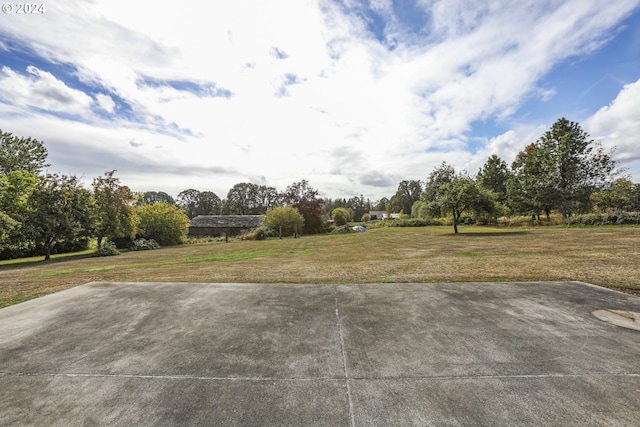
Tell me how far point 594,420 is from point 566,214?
120 feet

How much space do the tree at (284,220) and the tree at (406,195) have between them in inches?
1729

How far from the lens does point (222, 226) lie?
1673 inches

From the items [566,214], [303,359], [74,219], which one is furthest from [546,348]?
[566,214]

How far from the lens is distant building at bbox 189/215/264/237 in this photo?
4212cm

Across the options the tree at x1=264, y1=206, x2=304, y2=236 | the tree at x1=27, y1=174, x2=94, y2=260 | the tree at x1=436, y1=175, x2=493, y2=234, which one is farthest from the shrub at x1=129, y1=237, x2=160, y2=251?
the tree at x1=436, y1=175, x2=493, y2=234

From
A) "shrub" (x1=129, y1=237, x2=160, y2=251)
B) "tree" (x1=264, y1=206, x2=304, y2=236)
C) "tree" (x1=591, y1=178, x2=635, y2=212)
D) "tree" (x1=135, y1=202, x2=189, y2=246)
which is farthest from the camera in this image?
"tree" (x1=264, y1=206, x2=304, y2=236)

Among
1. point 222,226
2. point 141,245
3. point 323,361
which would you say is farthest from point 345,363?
point 222,226

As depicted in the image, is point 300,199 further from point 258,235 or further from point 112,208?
point 112,208

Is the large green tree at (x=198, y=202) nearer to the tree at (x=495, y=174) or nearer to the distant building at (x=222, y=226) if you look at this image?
the distant building at (x=222, y=226)

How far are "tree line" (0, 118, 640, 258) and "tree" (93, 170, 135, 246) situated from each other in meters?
0.07

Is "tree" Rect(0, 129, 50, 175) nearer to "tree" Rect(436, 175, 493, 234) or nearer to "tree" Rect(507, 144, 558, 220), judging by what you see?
"tree" Rect(436, 175, 493, 234)

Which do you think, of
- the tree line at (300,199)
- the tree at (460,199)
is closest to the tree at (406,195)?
the tree line at (300,199)

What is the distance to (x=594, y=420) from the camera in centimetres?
208

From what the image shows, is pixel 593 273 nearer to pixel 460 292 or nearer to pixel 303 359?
pixel 460 292
